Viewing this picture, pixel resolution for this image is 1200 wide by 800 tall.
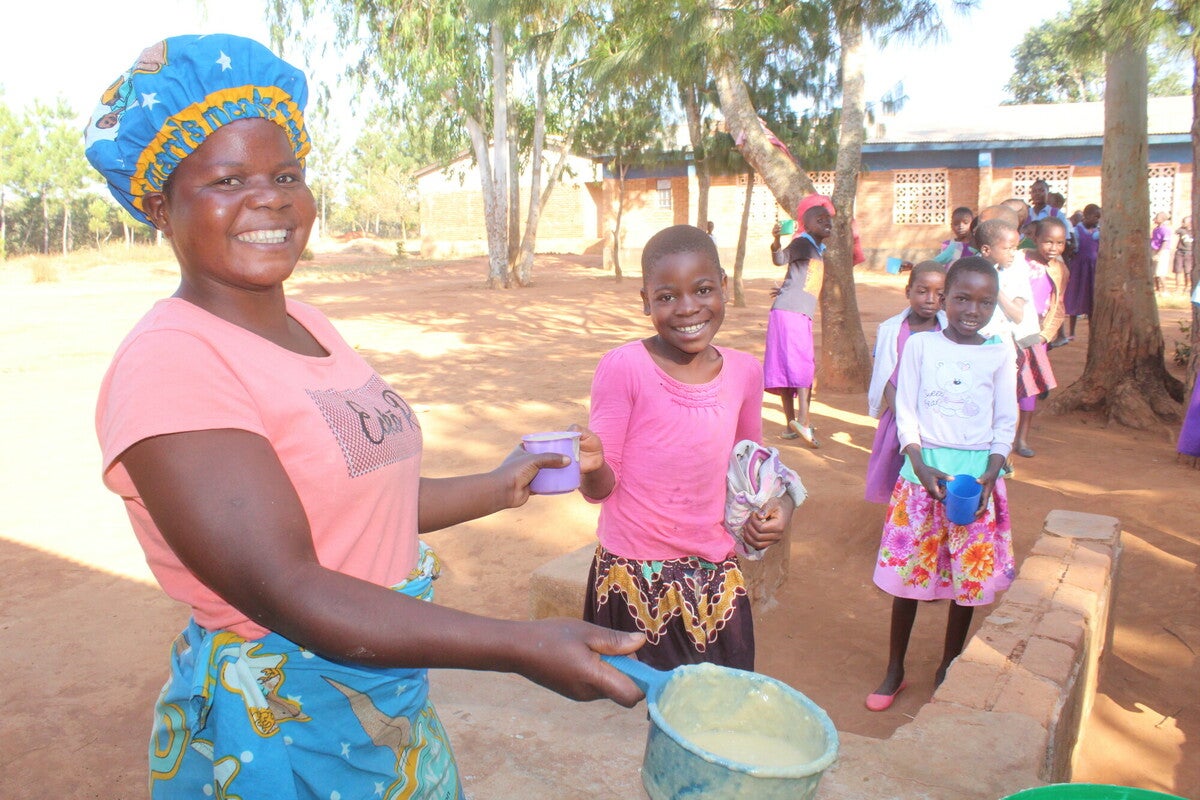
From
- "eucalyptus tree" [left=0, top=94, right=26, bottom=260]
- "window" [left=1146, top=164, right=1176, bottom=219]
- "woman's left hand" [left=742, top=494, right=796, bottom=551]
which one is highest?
"eucalyptus tree" [left=0, top=94, right=26, bottom=260]

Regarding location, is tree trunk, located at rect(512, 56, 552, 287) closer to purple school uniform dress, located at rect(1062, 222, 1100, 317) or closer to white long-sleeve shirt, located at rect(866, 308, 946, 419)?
purple school uniform dress, located at rect(1062, 222, 1100, 317)

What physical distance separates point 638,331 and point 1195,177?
27.4 feet

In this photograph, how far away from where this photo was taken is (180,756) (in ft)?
3.94

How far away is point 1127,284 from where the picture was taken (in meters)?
7.44

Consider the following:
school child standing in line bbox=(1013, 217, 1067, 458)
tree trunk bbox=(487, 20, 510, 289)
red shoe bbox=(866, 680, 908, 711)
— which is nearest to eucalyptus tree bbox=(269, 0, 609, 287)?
tree trunk bbox=(487, 20, 510, 289)

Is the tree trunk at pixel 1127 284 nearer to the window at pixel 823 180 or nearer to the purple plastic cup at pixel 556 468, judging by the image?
the purple plastic cup at pixel 556 468

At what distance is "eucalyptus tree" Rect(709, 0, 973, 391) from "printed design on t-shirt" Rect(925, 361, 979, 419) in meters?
5.07

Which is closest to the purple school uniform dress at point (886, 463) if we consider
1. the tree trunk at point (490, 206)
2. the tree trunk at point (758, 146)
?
the tree trunk at point (758, 146)

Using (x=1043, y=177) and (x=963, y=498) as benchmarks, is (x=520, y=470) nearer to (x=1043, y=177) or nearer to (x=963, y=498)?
(x=963, y=498)

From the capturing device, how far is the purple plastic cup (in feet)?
5.98

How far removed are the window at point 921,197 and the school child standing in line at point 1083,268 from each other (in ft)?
39.3

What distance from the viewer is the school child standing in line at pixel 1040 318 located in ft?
20.3

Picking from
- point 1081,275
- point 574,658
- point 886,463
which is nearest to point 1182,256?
point 1081,275

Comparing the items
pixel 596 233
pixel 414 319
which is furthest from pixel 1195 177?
pixel 596 233
